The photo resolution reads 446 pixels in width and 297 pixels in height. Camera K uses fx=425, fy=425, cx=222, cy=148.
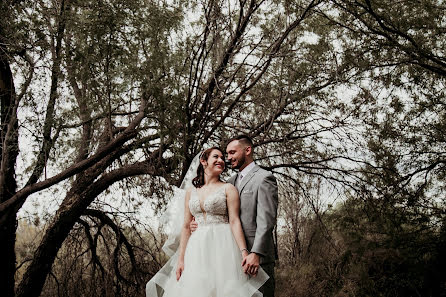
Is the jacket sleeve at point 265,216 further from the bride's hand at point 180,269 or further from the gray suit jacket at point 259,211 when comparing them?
the bride's hand at point 180,269

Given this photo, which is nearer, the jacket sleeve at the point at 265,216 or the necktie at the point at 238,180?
the jacket sleeve at the point at 265,216

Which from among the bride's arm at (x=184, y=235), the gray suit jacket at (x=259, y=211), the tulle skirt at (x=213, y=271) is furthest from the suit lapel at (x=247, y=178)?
the bride's arm at (x=184, y=235)

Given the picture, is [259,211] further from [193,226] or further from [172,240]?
[172,240]

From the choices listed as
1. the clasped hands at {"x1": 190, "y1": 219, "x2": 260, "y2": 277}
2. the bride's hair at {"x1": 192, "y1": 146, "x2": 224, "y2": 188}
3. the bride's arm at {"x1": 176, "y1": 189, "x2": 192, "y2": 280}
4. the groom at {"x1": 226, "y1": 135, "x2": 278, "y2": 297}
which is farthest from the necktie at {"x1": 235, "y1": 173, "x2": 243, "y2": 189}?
the clasped hands at {"x1": 190, "y1": 219, "x2": 260, "y2": 277}

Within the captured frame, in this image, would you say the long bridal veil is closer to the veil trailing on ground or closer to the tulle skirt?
the veil trailing on ground

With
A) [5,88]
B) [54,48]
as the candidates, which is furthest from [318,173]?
[5,88]

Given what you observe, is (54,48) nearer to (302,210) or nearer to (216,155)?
(216,155)

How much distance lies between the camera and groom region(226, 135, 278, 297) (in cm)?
284

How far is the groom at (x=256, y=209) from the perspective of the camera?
284 centimetres

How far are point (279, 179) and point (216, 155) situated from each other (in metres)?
4.27

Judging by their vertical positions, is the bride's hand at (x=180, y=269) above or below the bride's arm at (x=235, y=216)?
below

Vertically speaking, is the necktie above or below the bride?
above

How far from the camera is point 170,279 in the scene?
319 cm

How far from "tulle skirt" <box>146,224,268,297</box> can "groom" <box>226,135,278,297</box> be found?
0.10 metres
